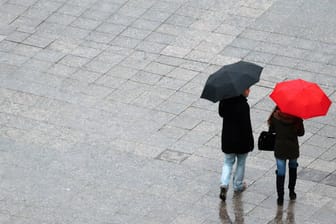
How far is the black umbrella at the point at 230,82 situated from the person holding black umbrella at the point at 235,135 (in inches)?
4.7

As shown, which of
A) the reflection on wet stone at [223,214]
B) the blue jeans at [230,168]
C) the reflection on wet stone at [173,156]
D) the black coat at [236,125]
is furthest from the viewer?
the reflection on wet stone at [173,156]

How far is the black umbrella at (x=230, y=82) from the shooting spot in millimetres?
11547

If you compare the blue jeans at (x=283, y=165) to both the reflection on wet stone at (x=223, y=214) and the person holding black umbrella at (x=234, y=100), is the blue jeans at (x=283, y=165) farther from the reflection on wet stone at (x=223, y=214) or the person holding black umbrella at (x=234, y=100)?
the reflection on wet stone at (x=223, y=214)

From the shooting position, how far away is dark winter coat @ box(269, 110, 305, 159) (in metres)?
11.6

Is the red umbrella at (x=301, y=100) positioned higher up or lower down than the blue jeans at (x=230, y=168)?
higher up

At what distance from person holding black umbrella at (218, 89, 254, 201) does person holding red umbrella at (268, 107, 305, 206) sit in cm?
30

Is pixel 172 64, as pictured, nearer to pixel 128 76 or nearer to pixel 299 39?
pixel 128 76

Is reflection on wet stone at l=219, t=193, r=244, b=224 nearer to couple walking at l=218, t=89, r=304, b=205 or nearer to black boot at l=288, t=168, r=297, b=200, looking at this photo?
couple walking at l=218, t=89, r=304, b=205

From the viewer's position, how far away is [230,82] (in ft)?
38.0

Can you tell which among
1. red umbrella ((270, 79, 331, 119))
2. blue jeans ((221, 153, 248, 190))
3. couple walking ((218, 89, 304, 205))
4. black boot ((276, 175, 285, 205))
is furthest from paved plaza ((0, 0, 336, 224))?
red umbrella ((270, 79, 331, 119))

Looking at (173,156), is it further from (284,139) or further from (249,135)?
(284,139)

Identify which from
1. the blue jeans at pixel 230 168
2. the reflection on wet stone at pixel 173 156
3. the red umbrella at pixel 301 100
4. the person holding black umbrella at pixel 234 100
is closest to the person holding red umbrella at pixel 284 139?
the red umbrella at pixel 301 100

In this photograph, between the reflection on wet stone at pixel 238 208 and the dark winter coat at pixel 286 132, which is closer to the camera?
the dark winter coat at pixel 286 132

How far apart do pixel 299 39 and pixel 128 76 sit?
2.78m
